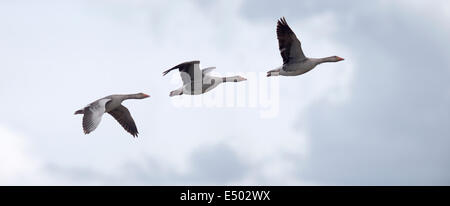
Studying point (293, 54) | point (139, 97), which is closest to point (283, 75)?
point (293, 54)

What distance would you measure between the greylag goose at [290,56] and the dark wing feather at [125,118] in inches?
190

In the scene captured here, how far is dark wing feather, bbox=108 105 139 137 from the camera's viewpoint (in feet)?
84.8

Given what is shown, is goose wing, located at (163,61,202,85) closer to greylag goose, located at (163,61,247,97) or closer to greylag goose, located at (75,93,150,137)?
greylag goose, located at (163,61,247,97)

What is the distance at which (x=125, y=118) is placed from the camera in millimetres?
26062

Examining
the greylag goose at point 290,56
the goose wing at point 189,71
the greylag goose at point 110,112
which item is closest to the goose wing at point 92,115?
the greylag goose at point 110,112

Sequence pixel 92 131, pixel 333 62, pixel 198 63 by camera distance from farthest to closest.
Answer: pixel 333 62
pixel 198 63
pixel 92 131

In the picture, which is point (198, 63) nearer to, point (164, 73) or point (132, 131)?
point (164, 73)

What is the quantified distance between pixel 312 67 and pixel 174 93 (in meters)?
4.42

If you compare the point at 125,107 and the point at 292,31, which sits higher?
the point at 292,31

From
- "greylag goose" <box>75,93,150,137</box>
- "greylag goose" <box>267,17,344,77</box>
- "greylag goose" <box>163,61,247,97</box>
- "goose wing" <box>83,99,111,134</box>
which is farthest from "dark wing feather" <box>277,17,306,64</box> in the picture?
"goose wing" <box>83,99,111,134</box>

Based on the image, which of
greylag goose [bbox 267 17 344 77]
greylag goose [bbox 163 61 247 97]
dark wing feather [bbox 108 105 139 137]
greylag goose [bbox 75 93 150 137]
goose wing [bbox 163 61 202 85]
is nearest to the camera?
greylag goose [bbox 75 93 150 137]

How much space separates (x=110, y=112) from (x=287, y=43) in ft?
20.4

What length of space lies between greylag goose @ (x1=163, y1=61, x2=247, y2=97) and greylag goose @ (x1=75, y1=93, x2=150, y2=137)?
171 cm

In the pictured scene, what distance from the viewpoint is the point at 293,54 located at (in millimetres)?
24734
